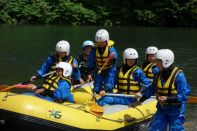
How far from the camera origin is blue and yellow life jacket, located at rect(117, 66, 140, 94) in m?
7.63

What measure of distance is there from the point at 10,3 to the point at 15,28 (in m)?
3.96

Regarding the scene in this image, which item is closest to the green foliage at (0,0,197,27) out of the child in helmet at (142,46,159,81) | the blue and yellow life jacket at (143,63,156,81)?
the child in helmet at (142,46,159,81)

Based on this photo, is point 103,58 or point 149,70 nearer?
point 103,58

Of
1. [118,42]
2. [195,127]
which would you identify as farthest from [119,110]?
[118,42]

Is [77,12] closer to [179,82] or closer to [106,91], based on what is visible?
[106,91]

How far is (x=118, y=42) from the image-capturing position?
2127 centimetres

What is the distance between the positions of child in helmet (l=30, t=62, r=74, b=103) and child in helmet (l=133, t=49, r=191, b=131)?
1.58m

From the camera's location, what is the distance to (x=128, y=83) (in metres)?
7.64

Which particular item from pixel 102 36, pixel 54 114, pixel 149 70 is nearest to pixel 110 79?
pixel 102 36

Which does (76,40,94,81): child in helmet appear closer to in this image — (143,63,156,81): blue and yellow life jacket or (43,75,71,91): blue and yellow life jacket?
(143,63,156,81): blue and yellow life jacket

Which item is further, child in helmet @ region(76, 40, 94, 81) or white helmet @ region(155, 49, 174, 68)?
child in helmet @ region(76, 40, 94, 81)

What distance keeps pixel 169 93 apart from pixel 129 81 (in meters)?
1.67

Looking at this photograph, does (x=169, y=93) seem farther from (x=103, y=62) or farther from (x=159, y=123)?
(x=103, y=62)

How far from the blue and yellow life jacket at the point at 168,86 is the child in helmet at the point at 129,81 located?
1.48 metres
